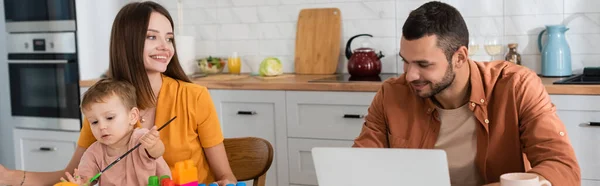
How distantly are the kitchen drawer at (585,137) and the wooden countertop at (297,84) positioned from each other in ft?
0.33

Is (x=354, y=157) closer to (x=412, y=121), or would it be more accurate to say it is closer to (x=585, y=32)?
(x=412, y=121)

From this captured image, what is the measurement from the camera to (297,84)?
12.3 ft

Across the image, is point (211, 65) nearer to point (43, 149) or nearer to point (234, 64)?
point (234, 64)

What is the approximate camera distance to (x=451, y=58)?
2.06 m

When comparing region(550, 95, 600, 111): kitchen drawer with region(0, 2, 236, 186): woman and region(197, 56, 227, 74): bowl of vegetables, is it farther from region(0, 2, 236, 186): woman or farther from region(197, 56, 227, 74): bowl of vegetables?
region(197, 56, 227, 74): bowl of vegetables

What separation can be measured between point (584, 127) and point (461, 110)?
4.24ft

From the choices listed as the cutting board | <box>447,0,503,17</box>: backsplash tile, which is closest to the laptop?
<box>447,0,503,17</box>: backsplash tile

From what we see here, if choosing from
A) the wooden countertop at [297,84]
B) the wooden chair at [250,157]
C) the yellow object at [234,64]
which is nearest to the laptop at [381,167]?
the wooden chair at [250,157]

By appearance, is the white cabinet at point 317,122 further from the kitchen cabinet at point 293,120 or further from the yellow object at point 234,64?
the yellow object at point 234,64

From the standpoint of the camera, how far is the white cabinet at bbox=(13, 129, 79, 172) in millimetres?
4438

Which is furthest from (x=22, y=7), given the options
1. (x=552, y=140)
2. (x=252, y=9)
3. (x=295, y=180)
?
(x=552, y=140)

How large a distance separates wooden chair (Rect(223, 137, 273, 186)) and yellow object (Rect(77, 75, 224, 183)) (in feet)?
0.30

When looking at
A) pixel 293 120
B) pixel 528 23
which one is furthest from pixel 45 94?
pixel 528 23

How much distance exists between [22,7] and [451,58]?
3209mm
